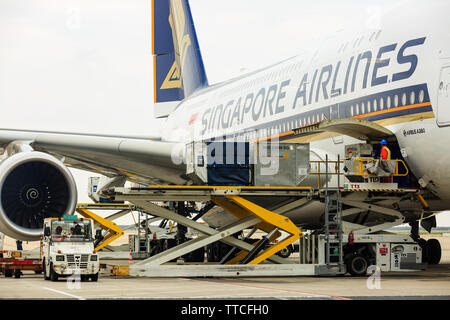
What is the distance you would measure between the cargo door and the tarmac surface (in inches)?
101

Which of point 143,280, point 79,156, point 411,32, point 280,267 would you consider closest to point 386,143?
point 411,32

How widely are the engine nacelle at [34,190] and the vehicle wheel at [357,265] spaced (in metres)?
5.17

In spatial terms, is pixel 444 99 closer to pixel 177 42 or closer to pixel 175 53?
pixel 177 42

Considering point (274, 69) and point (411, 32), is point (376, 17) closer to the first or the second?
point (411, 32)

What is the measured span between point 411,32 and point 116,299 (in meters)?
6.95

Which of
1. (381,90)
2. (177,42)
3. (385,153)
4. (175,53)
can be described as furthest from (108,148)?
(175,53)

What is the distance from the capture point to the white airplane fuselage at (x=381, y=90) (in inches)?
473

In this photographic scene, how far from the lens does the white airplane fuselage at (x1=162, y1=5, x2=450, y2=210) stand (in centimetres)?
1201

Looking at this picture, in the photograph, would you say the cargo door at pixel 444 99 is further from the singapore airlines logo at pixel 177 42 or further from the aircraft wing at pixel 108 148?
the singapore airlines logo at pixel 177 42

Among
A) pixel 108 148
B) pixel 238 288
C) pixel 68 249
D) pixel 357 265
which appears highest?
pixel 108 148

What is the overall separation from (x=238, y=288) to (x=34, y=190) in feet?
16.8

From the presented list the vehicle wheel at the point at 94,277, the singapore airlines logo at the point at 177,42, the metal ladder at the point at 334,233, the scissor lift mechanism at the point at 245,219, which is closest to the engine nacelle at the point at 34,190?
the scissor lift mechanism at the point at 245,219

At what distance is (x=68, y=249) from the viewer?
13.2m

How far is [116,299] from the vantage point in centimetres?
874
